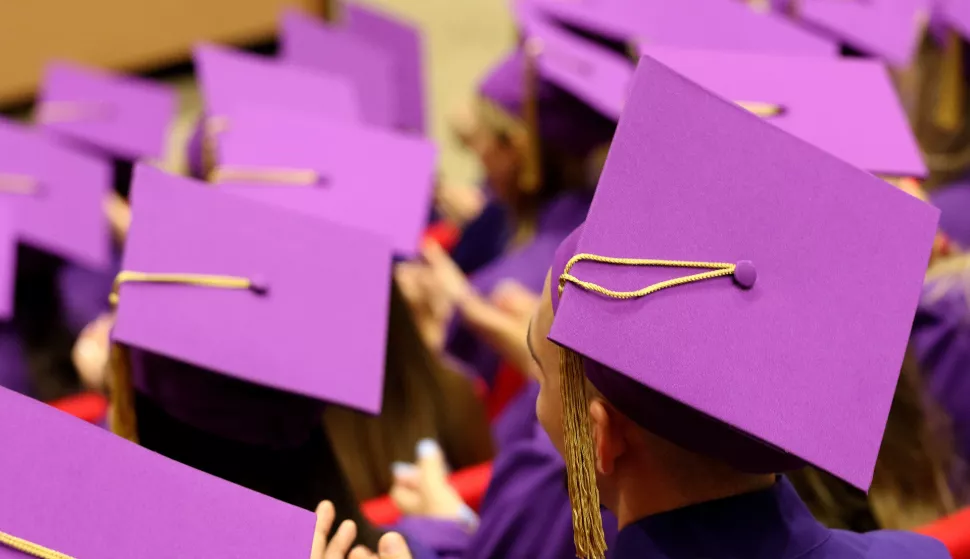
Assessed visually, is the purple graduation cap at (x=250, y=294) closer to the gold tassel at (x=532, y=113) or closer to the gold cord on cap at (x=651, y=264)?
the gold cord on cap at (x=651, y=264)

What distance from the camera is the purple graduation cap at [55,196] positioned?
221cm

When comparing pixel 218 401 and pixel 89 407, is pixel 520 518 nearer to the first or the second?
pixel 218 401

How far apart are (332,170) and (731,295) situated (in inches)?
39.8

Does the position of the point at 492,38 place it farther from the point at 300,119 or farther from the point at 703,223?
the point at 703,223

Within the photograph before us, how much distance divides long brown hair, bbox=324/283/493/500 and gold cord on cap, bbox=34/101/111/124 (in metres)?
1.60

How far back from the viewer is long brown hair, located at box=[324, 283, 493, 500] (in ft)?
5.55

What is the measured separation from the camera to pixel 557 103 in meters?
2.05

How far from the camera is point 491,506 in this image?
1264mm

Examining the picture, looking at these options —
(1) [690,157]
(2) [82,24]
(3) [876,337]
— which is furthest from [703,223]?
(2) [82,24]

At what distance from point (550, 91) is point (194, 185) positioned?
0.99m

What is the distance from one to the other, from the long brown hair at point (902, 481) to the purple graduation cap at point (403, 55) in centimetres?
229

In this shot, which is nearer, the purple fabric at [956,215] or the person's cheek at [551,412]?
the person's cheek at [551,412]

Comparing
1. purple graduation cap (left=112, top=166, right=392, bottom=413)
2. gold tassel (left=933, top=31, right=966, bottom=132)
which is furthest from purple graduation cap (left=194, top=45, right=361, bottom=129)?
gold tassel (left=933, top=31, right=966, bottom=132)

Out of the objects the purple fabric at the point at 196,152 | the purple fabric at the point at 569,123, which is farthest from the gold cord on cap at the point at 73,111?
the purple fabric at the point at 569,123
